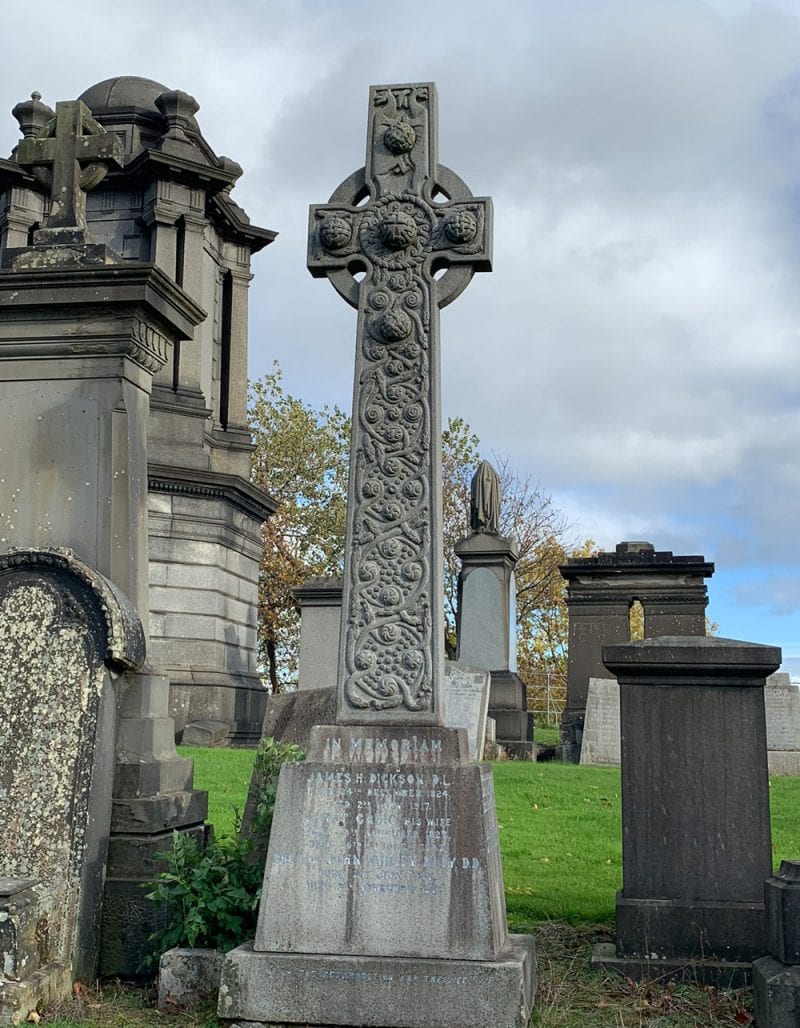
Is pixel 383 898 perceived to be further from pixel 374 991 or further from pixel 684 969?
pixel 684 969

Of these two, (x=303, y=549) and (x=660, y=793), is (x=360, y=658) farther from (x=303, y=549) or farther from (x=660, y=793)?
(x=303, y=549)

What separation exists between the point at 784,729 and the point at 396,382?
39.7ft

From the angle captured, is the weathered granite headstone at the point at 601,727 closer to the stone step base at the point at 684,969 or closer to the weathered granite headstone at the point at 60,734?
the stone step base at the point at 684,969

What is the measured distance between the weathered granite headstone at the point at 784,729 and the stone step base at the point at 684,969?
1055cm

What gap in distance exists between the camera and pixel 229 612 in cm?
1927

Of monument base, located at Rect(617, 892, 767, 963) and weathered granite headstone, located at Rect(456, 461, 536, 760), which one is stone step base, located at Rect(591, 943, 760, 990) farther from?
weathered granite headstone, located at Rect(456, 461, 536, 760)

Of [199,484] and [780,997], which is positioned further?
[199,484]

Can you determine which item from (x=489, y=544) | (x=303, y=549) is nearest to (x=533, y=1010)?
(x=489, y=544)

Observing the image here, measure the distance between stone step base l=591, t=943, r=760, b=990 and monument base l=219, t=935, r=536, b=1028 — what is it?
1.03 metres

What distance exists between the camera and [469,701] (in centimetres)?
1461

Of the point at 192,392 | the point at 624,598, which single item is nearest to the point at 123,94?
the point at 192,392

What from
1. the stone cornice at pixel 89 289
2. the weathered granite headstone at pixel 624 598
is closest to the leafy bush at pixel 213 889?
the stone cornice at pixel 89 289

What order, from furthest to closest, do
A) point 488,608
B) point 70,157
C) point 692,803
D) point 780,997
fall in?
point 488,608 → point 70,157 → point 692,803 → point 780,997

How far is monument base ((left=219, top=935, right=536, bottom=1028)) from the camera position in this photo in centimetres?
429
